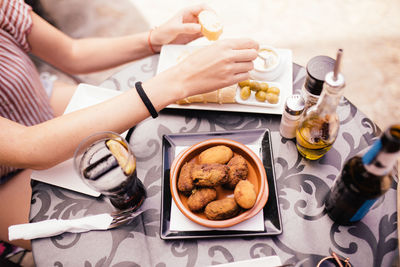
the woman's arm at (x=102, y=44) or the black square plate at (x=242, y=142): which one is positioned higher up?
the woman's arm at (x=102, y=44)

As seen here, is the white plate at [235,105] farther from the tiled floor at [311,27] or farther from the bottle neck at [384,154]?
the tiled floor at [311,27]

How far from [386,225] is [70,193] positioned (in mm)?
1080

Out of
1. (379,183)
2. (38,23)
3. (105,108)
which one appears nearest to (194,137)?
(105,108)

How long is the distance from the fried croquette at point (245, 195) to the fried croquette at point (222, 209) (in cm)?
2

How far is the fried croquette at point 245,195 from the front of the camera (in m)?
0.83

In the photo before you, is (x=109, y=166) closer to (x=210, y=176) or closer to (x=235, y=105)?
(x=210, y=176)

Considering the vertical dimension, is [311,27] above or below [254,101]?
below

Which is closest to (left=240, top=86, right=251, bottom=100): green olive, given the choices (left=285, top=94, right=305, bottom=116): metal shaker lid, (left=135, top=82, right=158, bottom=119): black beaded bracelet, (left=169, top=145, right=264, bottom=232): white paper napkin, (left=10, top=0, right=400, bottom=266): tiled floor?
(left=285, top=94, right=305, bottom=116): metal shaker lid

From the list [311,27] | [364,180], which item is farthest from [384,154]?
[311,27]

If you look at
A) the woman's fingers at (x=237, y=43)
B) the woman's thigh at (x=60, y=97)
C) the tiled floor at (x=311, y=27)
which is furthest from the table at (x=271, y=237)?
the tiled floor at (x=311, y=27)

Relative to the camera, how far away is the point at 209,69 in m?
1.06

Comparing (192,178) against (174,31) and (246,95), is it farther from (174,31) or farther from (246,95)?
(174,31)

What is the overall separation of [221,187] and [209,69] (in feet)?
1.45

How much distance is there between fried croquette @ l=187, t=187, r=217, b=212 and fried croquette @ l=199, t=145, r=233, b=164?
0.10 metres
